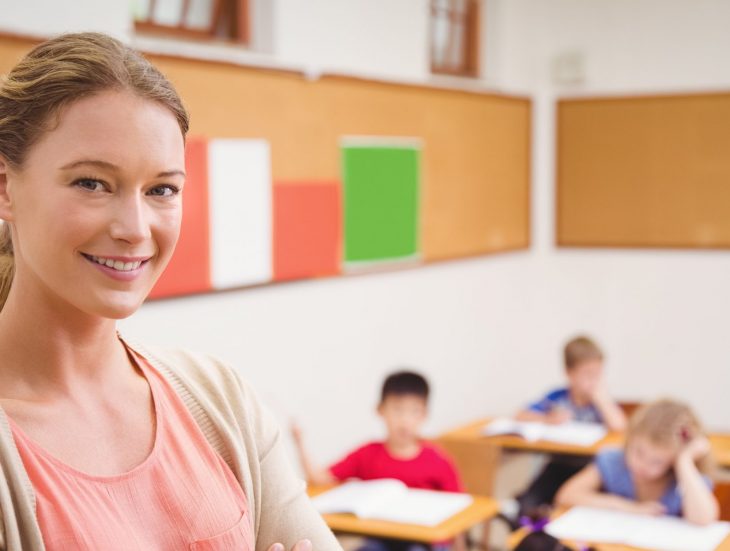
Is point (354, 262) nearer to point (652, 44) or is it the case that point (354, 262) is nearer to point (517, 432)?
point (517, 432)

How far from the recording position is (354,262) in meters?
5.03

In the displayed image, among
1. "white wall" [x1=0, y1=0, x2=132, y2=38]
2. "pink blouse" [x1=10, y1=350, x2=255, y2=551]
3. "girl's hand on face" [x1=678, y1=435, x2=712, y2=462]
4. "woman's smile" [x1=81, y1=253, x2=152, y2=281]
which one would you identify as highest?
"white wall" [x1=0, y1=0, x2=132, y2=38]

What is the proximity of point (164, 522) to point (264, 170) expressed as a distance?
3449 millimetres

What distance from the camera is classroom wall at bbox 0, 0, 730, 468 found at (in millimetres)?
4859

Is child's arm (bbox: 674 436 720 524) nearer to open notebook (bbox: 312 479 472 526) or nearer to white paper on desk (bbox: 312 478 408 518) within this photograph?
open notebook (bbox: 312 479 472 526)

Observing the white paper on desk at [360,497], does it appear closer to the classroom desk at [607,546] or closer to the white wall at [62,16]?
the classroom desk at [607,546]

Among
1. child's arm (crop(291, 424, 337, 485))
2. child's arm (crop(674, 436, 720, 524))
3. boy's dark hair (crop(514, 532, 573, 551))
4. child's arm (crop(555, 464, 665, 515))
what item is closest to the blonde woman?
boy's dark hair (crop(514, 532, 573, 551))

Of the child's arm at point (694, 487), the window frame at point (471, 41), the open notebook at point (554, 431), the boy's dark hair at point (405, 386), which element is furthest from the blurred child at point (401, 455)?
the window frame at point (471, 41)

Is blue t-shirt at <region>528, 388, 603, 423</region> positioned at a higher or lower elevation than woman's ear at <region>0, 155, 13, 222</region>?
lower

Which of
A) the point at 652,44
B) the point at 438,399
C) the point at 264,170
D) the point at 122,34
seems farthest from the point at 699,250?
the point at 122,34

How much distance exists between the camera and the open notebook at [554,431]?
475 cm

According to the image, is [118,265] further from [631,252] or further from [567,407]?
[631,252]

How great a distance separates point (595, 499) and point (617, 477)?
16 centimetres

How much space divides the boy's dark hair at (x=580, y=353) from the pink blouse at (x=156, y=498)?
4.32m
